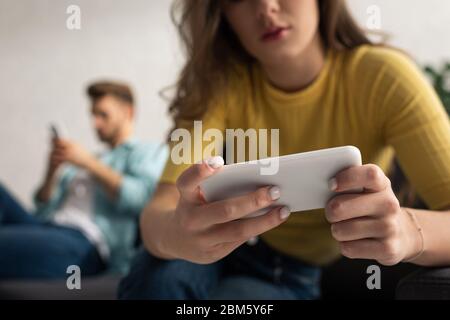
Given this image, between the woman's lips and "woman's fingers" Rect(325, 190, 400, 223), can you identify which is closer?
"woman's fingers" Rect(325, 190, 400, 223)

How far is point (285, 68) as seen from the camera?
813 mm

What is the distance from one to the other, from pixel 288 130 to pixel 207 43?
7.4 inches

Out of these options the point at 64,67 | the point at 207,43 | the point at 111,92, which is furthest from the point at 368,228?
the point at 64,67

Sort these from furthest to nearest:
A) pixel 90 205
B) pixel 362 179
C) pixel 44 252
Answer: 1. pixel 90 205
2. pixel 44 252
3. pixel 362 179

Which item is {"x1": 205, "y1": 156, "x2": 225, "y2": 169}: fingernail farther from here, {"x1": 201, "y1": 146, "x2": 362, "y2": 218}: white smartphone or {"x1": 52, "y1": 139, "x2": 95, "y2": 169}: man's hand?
{"x1": 52, "y1": 139, "x2": 95, "y2": 169}: man's hand

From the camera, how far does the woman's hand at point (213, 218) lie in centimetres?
52

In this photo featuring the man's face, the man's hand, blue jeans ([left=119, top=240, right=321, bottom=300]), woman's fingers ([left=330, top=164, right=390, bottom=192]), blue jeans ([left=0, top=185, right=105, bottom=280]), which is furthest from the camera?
the man's face

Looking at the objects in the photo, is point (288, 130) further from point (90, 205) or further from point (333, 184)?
point (90, 205)

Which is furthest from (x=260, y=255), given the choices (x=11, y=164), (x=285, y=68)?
(x=11, y=164)

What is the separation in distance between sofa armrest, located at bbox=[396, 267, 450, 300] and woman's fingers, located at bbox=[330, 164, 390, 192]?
5.2 inches

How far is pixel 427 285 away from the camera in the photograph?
57cm

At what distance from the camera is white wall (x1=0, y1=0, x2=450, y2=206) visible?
191 centimetres

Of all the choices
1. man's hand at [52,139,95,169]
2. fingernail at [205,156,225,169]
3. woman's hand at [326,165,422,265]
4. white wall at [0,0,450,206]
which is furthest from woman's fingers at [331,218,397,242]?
white wall at [0,0,450,206]
